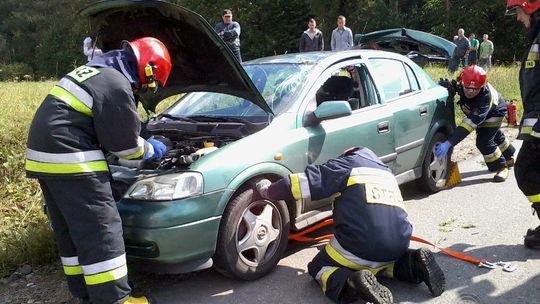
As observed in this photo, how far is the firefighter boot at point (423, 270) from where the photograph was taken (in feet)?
11.0

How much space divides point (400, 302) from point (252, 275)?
40.9 inches

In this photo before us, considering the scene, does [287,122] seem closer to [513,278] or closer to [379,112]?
[379,112]

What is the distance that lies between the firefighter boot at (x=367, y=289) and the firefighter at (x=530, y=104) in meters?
1.62

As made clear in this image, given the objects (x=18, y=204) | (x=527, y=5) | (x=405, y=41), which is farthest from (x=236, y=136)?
(x=405, y=41)

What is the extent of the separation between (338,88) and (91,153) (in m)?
2.81

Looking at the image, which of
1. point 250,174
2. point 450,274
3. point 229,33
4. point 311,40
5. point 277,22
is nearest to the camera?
point 250,174

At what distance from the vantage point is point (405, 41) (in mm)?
12062

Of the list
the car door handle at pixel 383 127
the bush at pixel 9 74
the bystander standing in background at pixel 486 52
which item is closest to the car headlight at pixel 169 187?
the car door handle at pixel 383 127

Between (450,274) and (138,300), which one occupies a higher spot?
(138,300)

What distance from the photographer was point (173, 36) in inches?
155

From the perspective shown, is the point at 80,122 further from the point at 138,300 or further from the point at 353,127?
the point at 353,127

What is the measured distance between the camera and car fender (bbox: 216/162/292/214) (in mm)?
3428

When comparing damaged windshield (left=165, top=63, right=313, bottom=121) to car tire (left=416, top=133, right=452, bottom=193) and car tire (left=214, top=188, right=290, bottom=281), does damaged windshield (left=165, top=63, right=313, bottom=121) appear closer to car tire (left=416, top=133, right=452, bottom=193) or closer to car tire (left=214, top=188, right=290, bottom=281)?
car tire (left=214, top=188, right=290, bottom=281)

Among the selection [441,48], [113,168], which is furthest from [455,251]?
[441,48]
